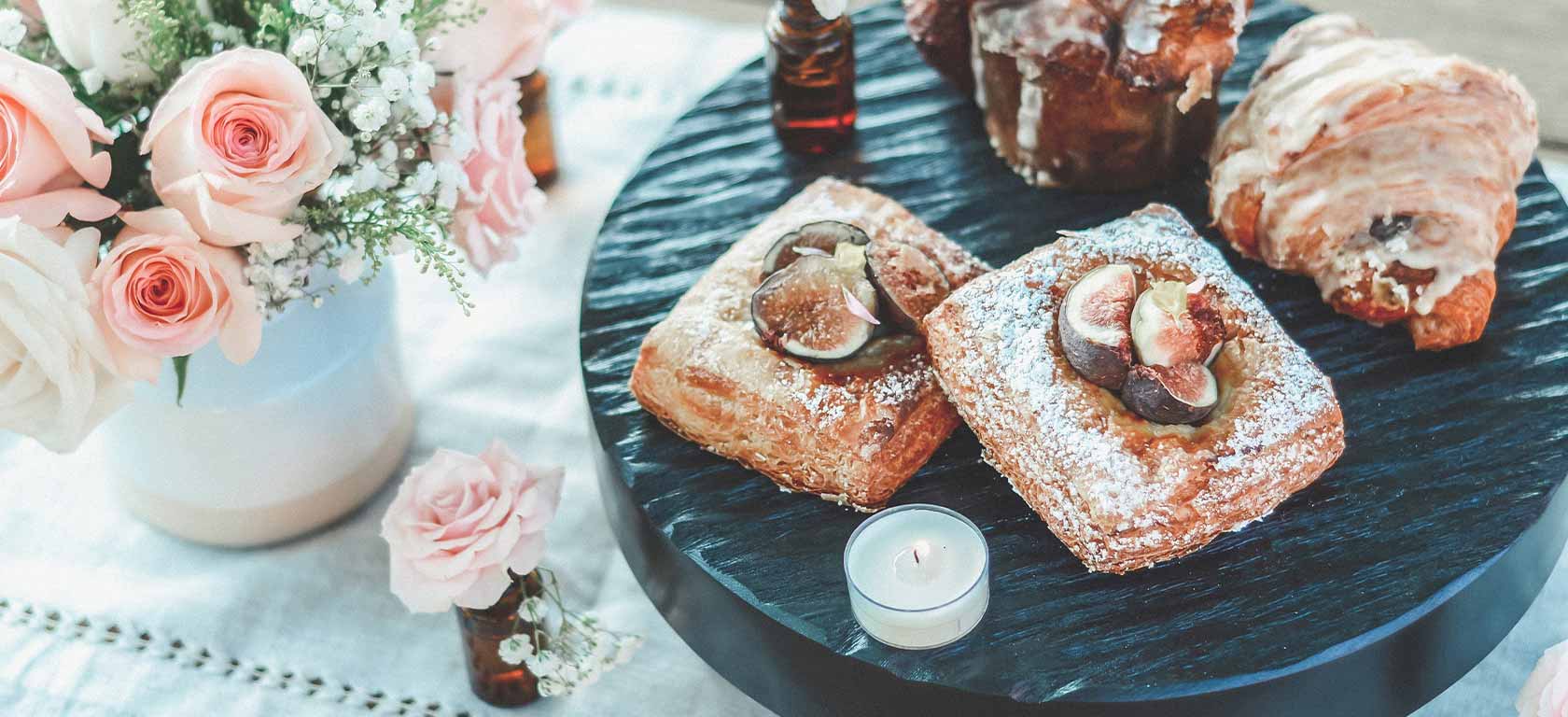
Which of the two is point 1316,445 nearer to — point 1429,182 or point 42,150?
point 1429,182

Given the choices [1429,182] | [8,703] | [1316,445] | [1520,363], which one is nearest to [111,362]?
[8,703]

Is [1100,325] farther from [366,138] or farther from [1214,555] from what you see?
[366,138]

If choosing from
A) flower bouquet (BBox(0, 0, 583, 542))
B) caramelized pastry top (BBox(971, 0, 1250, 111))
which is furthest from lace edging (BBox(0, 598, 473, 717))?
caramelized pastry top (BBox(971, 0, 1250, 111))

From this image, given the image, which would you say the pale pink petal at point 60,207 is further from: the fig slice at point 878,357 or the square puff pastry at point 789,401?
the fig slice at point 878,357

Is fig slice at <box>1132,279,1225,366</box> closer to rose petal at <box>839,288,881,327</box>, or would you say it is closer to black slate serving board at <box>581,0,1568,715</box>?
black slate serving board at <box>581,0,1568,715</box>

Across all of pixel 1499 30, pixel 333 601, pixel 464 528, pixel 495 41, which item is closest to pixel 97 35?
pixel 495 41

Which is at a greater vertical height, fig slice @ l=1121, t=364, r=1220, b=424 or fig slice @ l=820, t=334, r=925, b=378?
fig slice @ l=1121, t=364, r=1220, b=424
